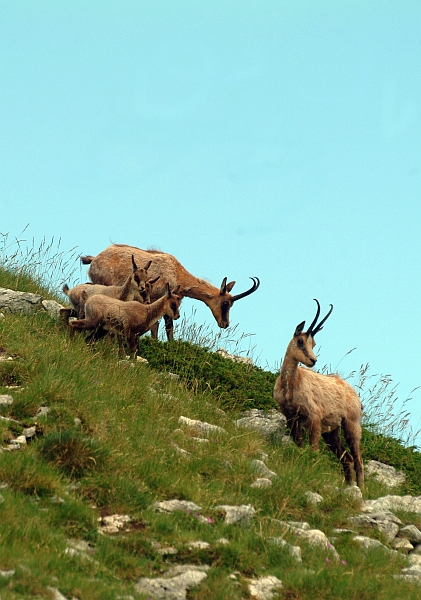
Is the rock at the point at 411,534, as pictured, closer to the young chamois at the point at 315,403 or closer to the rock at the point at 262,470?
the rock at the point at 262,470

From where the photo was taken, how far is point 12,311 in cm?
1503

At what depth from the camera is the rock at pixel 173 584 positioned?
22.7ft

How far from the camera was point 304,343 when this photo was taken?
503 inches

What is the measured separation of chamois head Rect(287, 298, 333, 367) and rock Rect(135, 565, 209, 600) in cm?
570

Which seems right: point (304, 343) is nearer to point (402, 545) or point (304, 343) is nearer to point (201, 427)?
point (201, 427)

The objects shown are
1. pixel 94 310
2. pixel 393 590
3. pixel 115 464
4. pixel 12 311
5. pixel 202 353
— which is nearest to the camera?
pixel 393 590

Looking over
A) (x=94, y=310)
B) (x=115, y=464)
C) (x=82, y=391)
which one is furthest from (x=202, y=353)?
(x=115, y=464)

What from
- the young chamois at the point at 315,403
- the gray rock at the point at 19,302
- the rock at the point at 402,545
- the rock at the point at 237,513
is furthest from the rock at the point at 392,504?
the gray rock at the point at 19,302

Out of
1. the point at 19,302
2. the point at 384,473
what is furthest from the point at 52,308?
the point at 384,473

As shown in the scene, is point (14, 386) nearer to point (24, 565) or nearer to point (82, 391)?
point (82, 391)

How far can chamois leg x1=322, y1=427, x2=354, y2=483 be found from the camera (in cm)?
1289

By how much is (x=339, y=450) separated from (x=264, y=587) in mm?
6067

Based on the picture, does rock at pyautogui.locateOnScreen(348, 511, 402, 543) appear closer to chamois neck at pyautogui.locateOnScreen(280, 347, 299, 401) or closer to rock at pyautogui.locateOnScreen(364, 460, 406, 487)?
chamois neck at pyautogui.locateOnScreen(280, 347, 299, 401)

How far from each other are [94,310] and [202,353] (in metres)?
3.17
